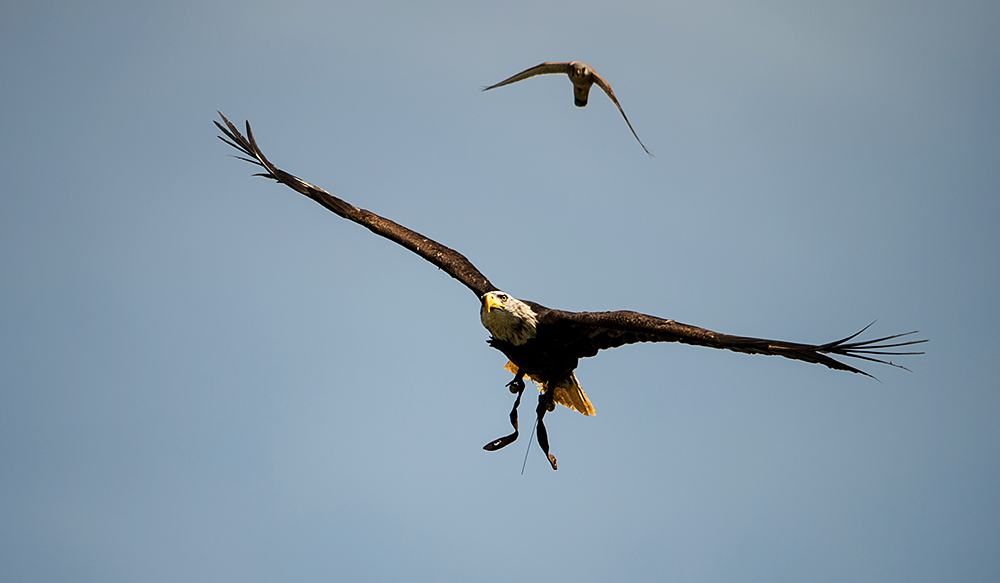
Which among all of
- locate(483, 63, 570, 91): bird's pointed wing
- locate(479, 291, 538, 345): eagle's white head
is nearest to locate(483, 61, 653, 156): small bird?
locate(483, 63, 570, 91): bird's pointed wing

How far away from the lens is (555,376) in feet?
45.1

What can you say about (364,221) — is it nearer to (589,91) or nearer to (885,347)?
(589,91)

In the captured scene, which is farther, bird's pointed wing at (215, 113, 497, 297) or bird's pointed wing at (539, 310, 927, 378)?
bird's pointed wing at (215, 113, 497, 297)

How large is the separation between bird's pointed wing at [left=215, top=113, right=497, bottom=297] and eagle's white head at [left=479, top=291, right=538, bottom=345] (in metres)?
0.76

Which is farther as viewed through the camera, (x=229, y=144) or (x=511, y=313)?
(x=229, y=144)

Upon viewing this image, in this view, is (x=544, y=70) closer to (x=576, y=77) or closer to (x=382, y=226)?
(x=576, y=77)

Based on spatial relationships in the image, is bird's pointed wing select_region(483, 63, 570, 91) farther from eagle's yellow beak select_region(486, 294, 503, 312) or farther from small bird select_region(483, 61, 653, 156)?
eagle's yellow beak select_region(486, 294, 503, 312)

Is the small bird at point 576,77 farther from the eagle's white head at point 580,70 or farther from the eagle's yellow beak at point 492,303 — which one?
the eagle's yellow beak at point 492,303

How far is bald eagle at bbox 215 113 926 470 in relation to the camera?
37.0ft

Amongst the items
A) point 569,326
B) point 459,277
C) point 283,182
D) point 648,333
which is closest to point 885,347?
point 648,333

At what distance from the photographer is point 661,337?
1206 centimetres

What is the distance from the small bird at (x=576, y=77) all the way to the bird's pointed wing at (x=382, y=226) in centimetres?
296

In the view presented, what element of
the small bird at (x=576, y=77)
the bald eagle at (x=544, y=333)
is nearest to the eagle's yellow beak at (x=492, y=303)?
the bald eagle at (x=544, y=333)

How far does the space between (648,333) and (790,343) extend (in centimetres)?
171
